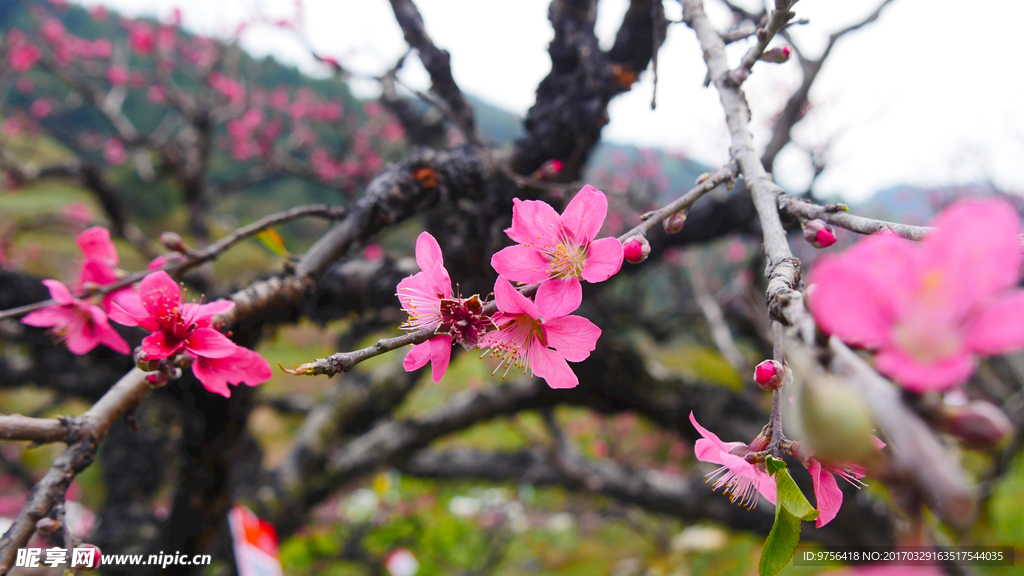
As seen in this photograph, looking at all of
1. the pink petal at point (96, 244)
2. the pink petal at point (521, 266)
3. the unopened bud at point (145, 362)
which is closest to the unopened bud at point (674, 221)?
the pink petal at point (521, 266)

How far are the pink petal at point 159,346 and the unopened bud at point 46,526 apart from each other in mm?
222

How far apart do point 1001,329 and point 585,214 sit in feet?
1.37

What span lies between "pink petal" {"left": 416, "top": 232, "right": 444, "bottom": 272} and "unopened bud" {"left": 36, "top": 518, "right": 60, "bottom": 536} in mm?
560

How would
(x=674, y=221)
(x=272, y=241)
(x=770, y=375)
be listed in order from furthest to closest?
(x=272, y=241) < (x=674, y=221) < (x=770, y=375)

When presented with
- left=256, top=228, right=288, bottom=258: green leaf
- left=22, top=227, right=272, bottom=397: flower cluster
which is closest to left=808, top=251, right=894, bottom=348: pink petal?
left=22, top=227, right=272, bottom=397: flower cluster

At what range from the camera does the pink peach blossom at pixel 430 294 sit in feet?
1.92

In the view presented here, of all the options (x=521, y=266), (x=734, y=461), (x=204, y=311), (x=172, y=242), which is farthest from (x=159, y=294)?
(x=734, y=461)

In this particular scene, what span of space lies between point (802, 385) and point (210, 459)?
183cm

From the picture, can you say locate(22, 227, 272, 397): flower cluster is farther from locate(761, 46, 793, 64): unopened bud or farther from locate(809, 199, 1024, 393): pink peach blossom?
locate(761, 46, 793, 64): unopened bud

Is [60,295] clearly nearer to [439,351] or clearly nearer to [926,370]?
[439,351]

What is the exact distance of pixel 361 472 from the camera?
236 cm

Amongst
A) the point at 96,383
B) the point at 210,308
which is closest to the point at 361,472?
the point at 96,383

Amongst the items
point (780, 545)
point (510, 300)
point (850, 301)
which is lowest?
point (780, 545)

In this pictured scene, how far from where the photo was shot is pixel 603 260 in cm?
58
